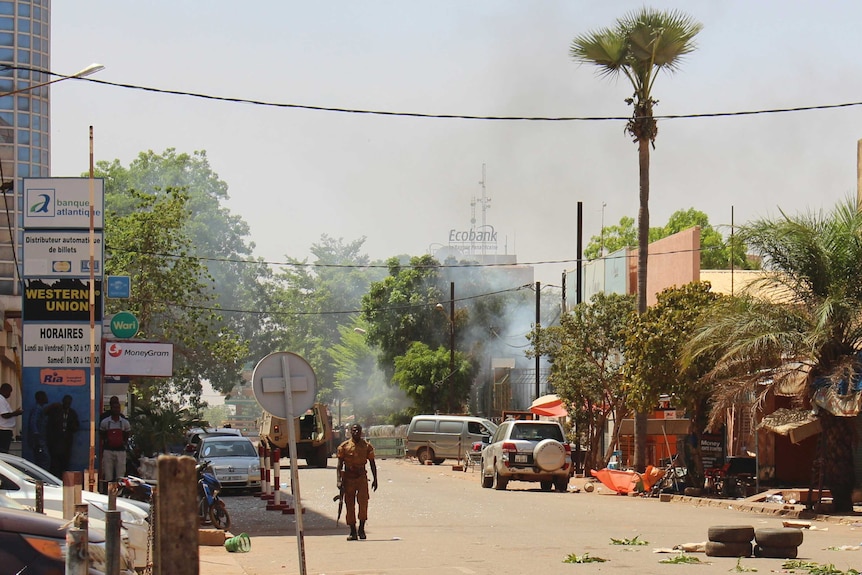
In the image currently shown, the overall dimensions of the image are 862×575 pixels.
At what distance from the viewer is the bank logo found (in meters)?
24.8

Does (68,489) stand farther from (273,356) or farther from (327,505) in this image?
(327,505)

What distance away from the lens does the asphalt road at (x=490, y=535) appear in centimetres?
1536

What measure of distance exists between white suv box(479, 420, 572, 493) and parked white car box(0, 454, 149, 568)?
18.4 meters

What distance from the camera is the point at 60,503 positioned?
1564 centimetres

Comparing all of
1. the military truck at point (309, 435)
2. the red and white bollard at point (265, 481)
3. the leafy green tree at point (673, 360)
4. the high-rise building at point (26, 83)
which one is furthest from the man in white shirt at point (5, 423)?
the high-rise building at point (26, 83)

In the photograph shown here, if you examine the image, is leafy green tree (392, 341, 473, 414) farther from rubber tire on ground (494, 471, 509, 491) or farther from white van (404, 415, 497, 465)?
rubber tire on ground (494, 471, 509, 491)

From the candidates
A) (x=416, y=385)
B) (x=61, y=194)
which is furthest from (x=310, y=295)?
(x=61, y=194)

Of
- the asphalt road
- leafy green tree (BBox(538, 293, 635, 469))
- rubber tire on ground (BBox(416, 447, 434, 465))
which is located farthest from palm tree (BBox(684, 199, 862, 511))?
rubber tire on ground (BBox(416, 447, 434, 465))

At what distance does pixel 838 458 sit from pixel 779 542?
32.1 ft

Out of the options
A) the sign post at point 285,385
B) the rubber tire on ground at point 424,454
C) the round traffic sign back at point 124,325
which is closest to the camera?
the sign post at point 285,385

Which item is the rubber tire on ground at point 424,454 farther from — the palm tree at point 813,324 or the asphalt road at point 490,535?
the palm tree at point 813,324

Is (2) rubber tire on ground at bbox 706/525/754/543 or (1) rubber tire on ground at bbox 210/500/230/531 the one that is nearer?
(2) rubber tire on ground at bbox 706/525/754/543

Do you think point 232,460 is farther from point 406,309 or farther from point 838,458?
point 406,309

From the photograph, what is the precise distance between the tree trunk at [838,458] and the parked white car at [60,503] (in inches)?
564
